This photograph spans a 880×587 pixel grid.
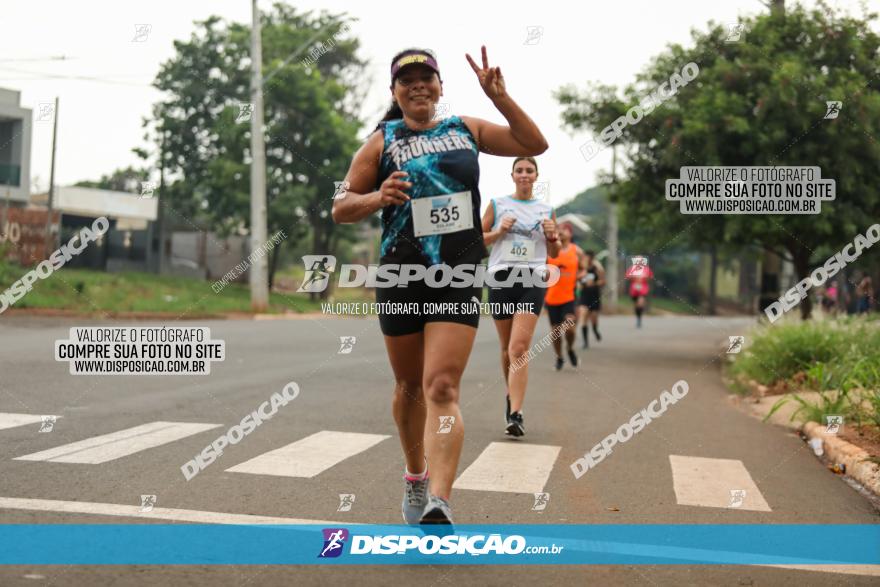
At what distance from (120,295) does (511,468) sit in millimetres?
22901

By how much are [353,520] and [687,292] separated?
225 ft

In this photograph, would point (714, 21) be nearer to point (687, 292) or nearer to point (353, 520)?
point (353, 520)

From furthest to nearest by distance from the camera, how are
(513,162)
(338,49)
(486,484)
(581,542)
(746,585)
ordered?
(338,49) → (513,162) → (486,484) → (581,542) → (746,585)

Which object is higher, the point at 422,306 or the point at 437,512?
the point at 422,306

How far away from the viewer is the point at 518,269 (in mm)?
7969

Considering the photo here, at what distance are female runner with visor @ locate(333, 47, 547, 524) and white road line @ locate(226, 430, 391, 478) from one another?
1647mm

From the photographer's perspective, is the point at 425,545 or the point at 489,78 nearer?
the point at 489,78

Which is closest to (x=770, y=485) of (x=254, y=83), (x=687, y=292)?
(x=254, y=83)

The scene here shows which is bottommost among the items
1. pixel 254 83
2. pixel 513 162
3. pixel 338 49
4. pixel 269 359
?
pixel 269 359

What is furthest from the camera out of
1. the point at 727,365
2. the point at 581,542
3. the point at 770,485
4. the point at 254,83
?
the point at 254,83

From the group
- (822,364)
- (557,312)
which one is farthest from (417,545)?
(557,312)

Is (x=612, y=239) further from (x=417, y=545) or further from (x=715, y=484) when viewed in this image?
(x=417, y=545)

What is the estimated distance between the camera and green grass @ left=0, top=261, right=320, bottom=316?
23.9 meters

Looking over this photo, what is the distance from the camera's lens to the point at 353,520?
4.79m
